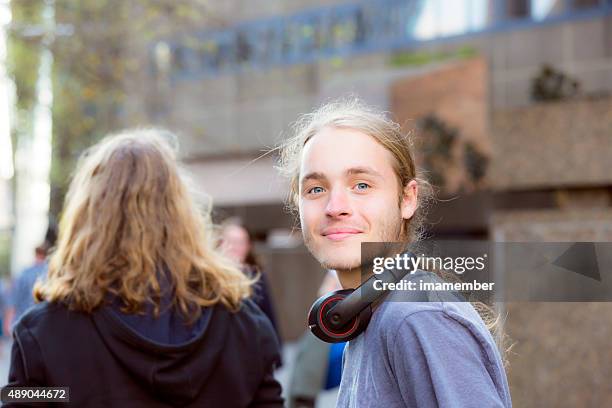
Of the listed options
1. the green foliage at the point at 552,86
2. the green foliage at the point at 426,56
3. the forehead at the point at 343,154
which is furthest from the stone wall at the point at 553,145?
the forehead at the point at 343,154

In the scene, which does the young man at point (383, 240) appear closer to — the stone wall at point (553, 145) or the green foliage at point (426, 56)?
the stone wall at point (553, 145)

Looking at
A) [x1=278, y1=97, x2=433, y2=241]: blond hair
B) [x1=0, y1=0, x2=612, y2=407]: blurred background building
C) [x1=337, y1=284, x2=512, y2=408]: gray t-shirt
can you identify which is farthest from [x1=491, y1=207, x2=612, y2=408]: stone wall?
[x1=337, y1=284, x2=512, y2=408]: gray t-shirt

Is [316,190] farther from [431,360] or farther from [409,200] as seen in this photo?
[431,360]

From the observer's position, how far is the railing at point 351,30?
16.2 meters

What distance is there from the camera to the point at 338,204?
1.65m

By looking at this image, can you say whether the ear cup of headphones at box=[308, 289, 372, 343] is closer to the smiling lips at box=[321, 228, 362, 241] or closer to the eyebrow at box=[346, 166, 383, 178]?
the smiling lips at box=[321, 228, 362, 241]

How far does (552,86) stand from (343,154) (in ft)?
47.5

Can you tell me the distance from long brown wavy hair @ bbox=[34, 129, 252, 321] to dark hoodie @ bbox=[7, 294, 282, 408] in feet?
0.17

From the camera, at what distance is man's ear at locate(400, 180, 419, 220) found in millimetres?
1767

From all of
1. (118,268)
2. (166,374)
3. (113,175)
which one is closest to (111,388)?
(166,374)

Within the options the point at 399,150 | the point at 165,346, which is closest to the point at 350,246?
the point at 399,150

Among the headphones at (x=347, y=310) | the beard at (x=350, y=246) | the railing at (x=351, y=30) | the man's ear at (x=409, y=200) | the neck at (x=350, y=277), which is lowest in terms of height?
the headphones at (x=347, y=310)

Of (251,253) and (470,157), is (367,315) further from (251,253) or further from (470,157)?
(470,157)

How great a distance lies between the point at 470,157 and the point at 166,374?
12517mm
